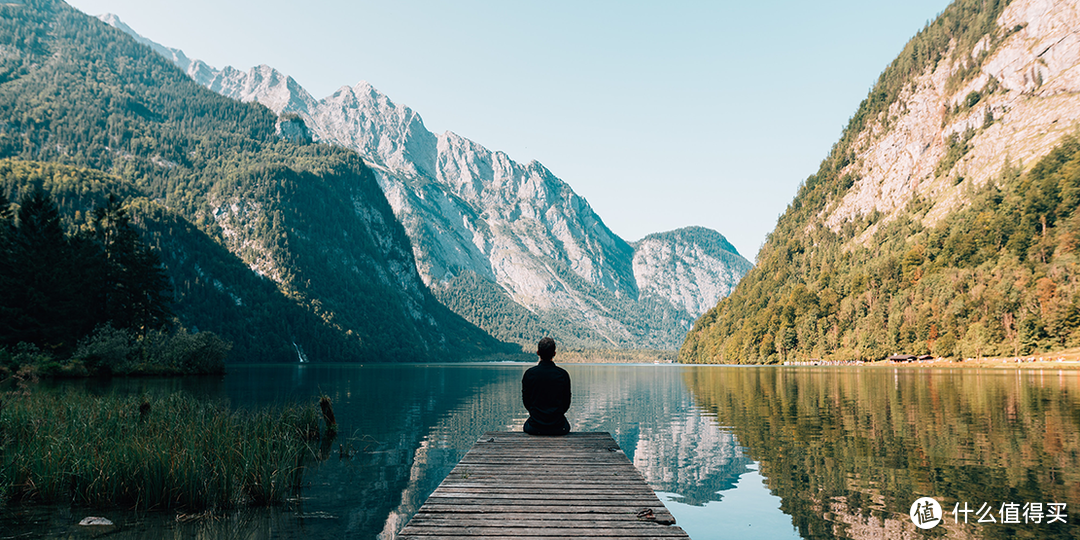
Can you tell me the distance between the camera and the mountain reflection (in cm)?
1432

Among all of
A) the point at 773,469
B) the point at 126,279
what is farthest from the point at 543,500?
the point at 126,279

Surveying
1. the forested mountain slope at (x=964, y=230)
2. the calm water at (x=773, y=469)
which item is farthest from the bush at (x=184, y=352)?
Result: the forested mountain slope at (x=964, y=230)

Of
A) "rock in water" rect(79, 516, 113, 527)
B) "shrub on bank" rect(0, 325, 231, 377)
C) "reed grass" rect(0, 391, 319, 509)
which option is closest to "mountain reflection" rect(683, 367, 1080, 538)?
"reed grass" rect(0, 391, 319, 509)

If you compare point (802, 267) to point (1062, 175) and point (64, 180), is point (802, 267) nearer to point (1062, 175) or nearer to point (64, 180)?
point (1062, 175)

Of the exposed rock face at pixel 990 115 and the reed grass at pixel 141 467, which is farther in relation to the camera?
the exposed rock face at pixel 990 115

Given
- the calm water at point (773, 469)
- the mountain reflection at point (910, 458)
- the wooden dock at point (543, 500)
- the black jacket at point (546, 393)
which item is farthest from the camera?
the mountain reflection at point (910, 458)

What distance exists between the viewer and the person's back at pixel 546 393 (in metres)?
14.1

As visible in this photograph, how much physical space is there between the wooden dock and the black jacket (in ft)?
3.93

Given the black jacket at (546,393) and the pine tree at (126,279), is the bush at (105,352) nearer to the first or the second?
the pine tree at (126,279)

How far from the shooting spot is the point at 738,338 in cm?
18212

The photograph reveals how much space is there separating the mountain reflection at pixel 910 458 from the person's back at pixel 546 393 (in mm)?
6375

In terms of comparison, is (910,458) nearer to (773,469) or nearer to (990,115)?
(773,469)

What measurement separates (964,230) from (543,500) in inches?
6073

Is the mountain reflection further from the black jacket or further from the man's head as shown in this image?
the man's head
